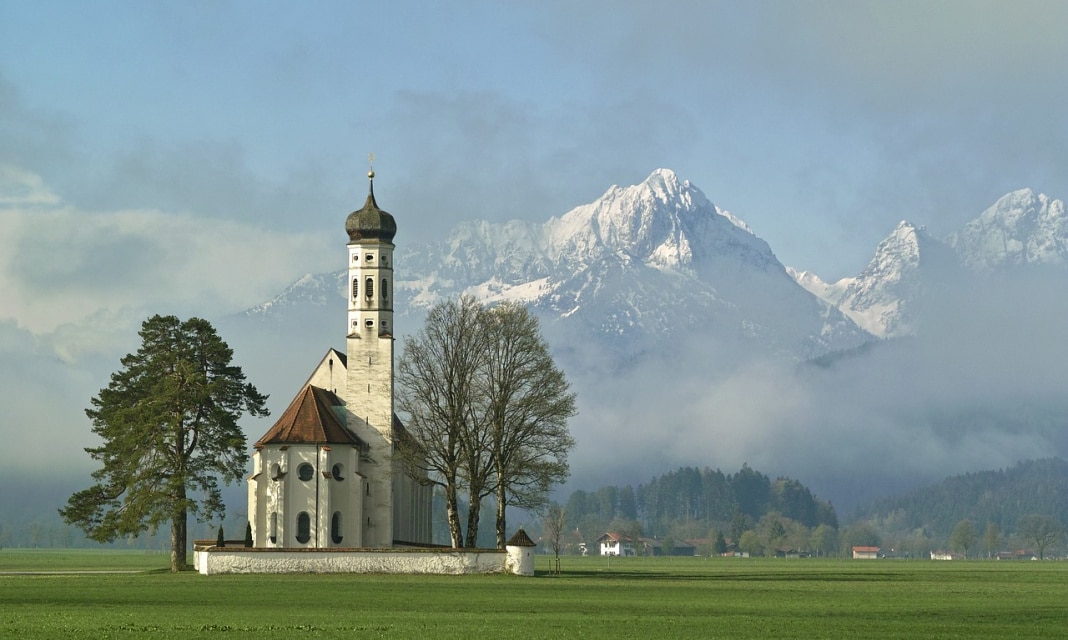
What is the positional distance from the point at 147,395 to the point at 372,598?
33.5 metres

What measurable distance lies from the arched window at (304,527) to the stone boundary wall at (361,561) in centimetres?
1143

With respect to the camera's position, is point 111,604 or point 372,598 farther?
point 372,598

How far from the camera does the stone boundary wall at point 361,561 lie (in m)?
74.4

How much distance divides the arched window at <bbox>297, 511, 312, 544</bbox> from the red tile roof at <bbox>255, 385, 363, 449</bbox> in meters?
3.93

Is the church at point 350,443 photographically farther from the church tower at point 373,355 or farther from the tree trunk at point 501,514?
the tree trunk at point 501,514

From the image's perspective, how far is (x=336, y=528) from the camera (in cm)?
8931

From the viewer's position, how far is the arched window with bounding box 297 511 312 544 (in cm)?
8794

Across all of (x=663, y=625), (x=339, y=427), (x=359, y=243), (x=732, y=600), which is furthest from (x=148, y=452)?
(x=663, y=625)

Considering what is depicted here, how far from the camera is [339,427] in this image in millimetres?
89688

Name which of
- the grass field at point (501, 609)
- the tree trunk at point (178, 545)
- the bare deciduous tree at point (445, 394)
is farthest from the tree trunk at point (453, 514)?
the tree trunk at point (178, 545)

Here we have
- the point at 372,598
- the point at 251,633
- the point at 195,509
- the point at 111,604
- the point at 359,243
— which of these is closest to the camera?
the point at 251,633

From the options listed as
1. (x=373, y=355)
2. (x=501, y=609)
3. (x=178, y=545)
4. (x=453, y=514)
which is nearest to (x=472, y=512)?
(x=453, y=514)

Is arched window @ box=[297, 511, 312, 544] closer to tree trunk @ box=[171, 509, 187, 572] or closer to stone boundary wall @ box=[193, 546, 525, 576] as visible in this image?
tree trunk @ box=[171, 509, 187, 572]

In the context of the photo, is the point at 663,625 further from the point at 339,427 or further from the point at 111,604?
the point at 339,427
